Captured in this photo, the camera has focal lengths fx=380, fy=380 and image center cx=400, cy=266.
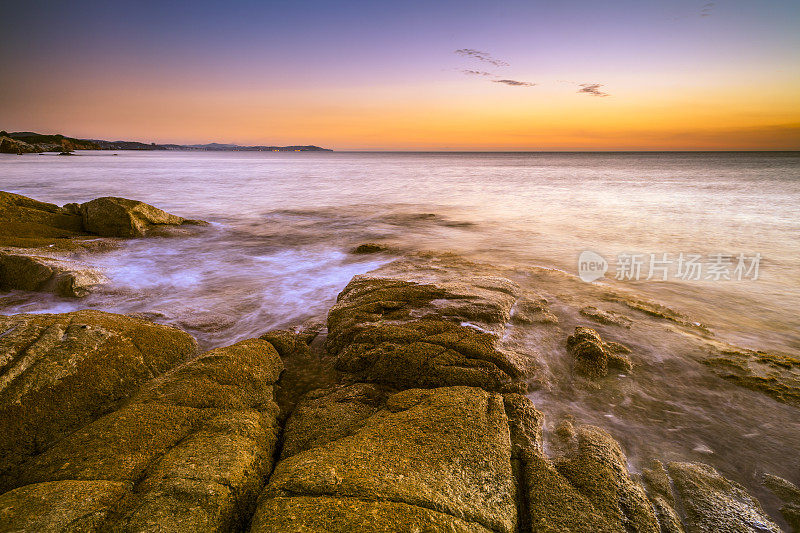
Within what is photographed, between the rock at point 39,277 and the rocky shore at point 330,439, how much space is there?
112 inches

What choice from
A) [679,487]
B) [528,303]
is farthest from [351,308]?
[679,487]

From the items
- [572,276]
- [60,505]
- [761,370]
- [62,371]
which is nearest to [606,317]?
[761,370]

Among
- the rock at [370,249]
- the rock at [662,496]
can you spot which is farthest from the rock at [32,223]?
the rock at [662,496]

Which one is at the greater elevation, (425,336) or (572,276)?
(425,336)

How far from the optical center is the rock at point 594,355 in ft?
13.1

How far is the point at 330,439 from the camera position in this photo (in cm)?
274

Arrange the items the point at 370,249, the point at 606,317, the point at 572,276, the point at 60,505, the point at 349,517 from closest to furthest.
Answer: the point at 349,517
the point at 60,505
the point at 606,317
the point at 572,276
the point at 370,249

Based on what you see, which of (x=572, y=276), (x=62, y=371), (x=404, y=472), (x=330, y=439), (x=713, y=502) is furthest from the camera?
(x=572, y=276)

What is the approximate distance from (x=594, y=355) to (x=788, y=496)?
1.71 m

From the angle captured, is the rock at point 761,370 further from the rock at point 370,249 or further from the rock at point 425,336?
the rock at point 370,249

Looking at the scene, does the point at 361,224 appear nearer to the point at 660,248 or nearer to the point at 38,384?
the point at 660,248

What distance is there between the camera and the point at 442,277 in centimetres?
636

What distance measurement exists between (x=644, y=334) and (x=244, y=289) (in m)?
6.37

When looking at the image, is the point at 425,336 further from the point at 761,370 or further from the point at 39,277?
the point at 39,277
